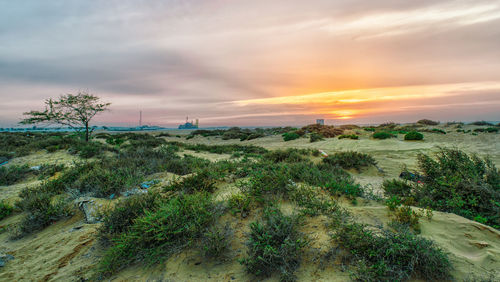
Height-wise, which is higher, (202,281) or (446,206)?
(446,206)

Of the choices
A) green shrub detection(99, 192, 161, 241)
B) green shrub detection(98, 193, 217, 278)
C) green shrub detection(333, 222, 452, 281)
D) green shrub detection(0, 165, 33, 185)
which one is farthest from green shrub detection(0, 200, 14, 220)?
green shrub detection(333, 222, 452, 281)

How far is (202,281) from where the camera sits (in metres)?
2.46

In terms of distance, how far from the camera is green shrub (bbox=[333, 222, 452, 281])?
7.13 ft

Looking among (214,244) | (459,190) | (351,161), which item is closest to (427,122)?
(351,161)

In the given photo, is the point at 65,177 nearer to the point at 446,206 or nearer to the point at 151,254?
the point at 151,254

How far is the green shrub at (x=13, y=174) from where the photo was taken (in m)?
7.36

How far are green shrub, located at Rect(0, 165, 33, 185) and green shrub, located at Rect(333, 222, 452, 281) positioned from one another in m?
10.8

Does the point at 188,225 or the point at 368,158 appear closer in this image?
the point at 188,225

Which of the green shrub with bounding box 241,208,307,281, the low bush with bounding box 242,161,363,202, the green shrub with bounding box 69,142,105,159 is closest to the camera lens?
the green shrub with bounding box 241,208,307,281

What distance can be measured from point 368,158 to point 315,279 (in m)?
7.90

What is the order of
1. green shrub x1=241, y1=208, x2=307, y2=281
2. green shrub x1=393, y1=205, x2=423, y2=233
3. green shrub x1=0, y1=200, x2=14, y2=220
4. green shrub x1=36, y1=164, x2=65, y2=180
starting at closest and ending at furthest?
green shrub x1=241, y1=208, x2=307, y2=281, green shrub x1=393, y1=205, x2=423, y2=233, green shrub x1=0, y1=200, x2=14, y2=220, green shrub x1=36, y1=164, x2=65, y2=180

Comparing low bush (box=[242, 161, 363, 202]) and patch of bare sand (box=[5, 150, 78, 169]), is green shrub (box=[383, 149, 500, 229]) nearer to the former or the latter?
low bush (box=[242, 161, 363, 202])

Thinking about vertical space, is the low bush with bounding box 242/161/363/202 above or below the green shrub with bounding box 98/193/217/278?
above

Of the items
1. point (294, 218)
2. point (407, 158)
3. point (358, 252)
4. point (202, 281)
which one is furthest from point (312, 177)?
point (407, 158)
